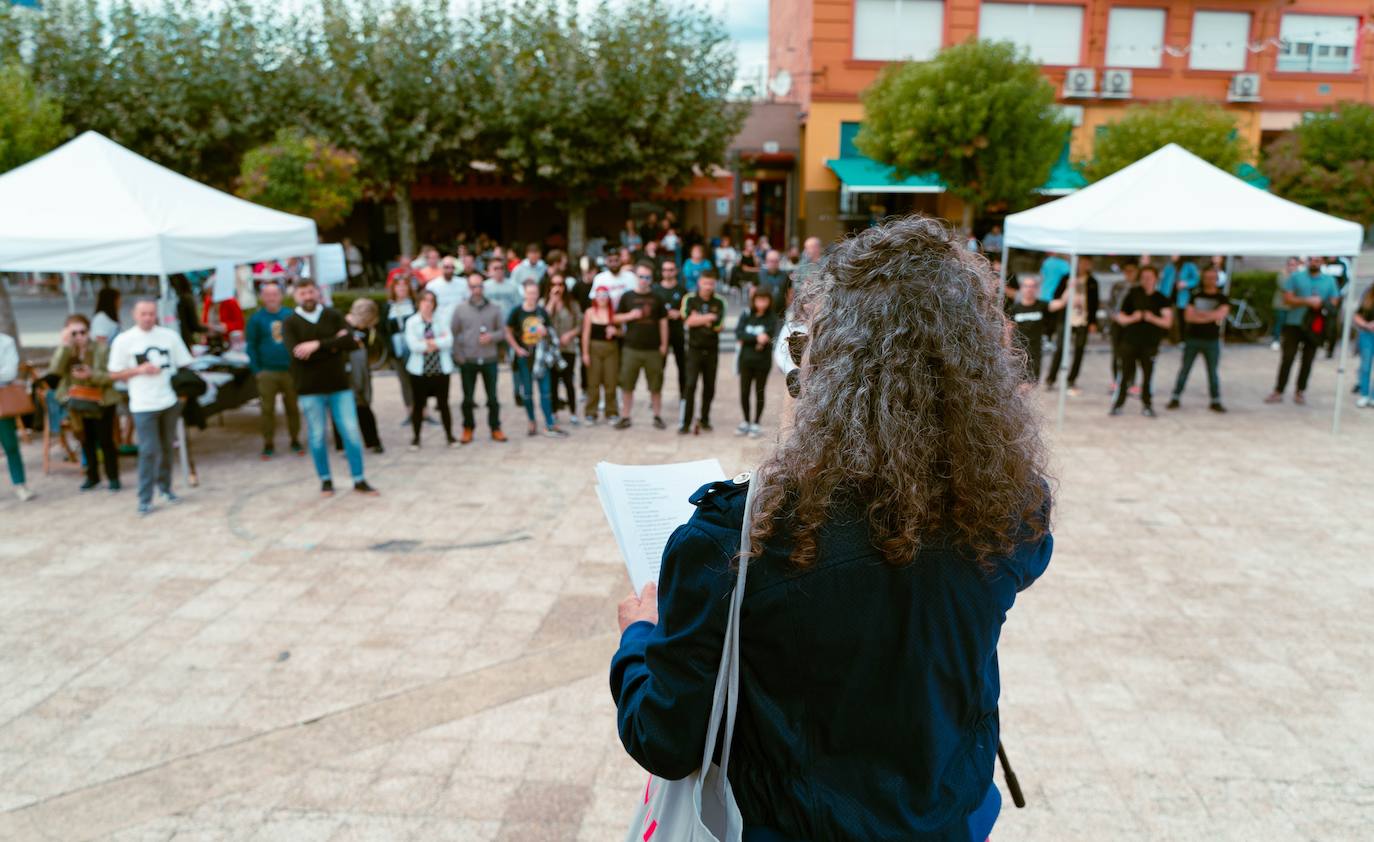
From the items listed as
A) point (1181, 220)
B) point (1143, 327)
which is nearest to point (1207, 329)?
point (1143, 327)

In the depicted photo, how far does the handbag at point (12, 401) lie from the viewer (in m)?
7.34

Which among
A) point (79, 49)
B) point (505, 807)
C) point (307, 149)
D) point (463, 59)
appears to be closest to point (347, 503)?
point (505, 807)

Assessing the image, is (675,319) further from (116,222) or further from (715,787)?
(715,787)

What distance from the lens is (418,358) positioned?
9.16 meters

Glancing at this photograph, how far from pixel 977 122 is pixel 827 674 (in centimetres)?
1762

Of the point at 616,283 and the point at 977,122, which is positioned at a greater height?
the point at 977,122

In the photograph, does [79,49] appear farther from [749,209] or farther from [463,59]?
[749,209]

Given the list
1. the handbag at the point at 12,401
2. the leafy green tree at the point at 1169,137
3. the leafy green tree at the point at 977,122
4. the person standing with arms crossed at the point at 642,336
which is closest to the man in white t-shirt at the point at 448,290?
the person standing with arms crossed at the point at 642,336

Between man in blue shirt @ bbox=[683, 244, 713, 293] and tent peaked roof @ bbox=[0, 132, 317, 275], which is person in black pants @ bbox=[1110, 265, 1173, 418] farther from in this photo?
tent peaked roof @ bbox=[0, 132, 317, 275]

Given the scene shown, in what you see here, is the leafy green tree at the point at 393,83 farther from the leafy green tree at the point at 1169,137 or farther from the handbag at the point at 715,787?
the handbag at the point at 715,787

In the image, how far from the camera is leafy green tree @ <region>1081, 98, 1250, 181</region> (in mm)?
17297

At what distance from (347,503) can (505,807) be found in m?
4.44

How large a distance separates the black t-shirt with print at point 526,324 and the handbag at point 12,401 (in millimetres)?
4072

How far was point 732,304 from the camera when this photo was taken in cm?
2034
